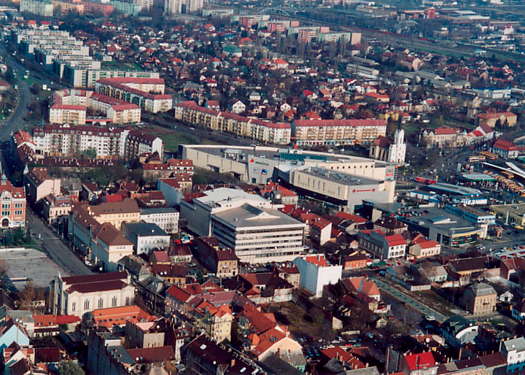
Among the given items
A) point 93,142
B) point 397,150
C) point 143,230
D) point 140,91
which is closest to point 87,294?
point 143,230

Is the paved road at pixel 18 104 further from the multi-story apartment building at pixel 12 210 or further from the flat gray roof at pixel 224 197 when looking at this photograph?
the flat gray roof at pixel 224 197

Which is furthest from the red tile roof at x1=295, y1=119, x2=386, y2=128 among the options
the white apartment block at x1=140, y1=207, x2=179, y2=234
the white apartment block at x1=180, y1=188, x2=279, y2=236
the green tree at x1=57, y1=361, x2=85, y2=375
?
the green tree at x1=57, y1=361, x2=85, y2=375

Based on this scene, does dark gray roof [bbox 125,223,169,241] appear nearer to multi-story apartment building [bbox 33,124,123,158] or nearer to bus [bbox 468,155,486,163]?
multi-story apartment building [bbox 33,124,123,158]

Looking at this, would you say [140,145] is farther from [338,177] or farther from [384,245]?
[384,245]

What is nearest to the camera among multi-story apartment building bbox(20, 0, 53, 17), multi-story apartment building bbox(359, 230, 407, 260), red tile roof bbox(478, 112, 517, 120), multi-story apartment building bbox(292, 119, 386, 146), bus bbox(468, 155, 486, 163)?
multi-story apartment building bbox(359, 230, 407, 260)

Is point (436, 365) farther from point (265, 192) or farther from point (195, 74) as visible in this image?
point (195, 74)
